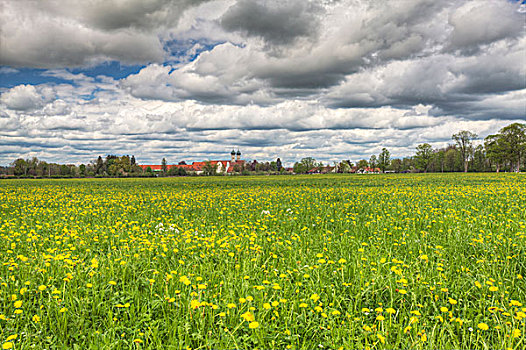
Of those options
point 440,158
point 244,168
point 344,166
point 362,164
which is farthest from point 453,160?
point 244,168

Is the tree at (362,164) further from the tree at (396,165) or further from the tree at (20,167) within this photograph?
the tree at (20,167)

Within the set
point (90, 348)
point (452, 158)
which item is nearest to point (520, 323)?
point (90, 348)

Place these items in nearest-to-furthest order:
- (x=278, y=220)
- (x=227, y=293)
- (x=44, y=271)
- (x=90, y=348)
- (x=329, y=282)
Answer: (x=90, y=348), (x=227, y=293), (x=329, y=282), (x=44, y=271), (x=278, y=220)

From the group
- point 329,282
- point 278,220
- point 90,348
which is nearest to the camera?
point 90,348

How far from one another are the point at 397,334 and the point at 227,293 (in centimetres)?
210

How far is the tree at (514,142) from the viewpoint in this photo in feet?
240

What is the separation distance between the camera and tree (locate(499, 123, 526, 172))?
7306 centimetres

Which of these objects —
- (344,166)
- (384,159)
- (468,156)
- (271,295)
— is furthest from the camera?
(344,166)

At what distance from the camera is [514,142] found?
73.8m

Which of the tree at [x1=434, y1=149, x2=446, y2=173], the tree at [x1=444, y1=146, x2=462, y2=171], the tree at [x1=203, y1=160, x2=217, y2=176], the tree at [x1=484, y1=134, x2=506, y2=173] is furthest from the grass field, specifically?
the tree at [x1=203, y1=160, x2=217, y2=176]

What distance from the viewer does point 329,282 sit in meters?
4.39

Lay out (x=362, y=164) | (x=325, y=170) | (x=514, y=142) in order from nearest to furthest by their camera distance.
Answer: (x=514, y=142) → (x=362, y=164) → (x=325, y=170)

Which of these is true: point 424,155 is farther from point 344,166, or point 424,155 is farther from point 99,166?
point 99,166

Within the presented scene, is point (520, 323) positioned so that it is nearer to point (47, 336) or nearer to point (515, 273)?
point (515, 273)
